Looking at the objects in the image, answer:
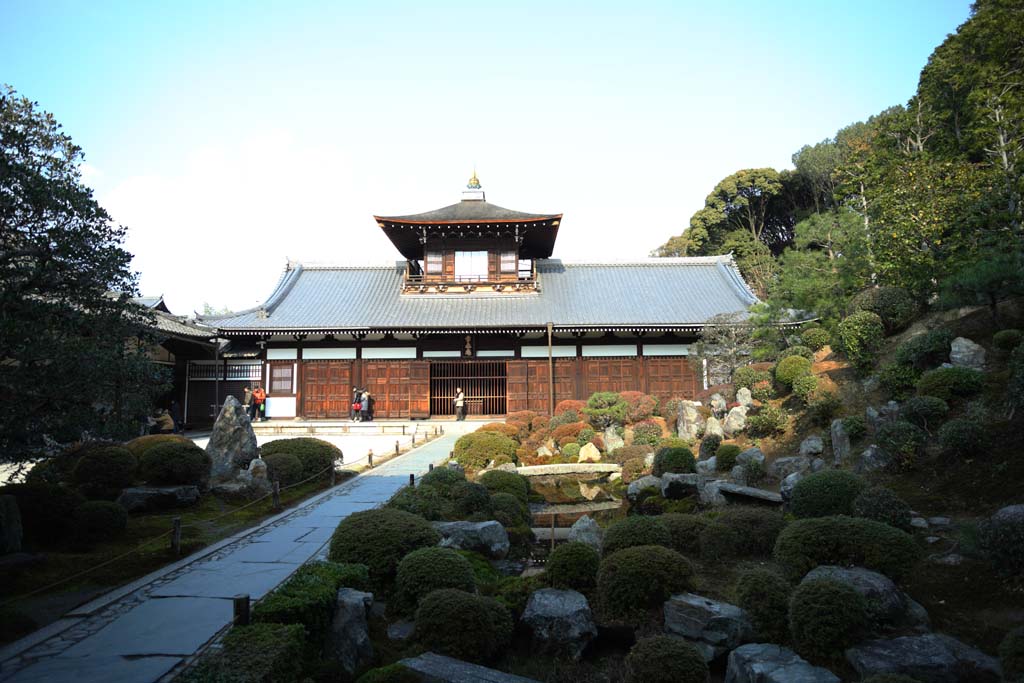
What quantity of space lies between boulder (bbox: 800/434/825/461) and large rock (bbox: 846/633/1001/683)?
6.79 metres

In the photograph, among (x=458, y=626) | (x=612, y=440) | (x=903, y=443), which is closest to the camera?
(x=458, y=626)

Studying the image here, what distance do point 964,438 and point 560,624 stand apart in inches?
251

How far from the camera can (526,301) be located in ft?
90.6

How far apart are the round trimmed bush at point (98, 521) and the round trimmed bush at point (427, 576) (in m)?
4.03

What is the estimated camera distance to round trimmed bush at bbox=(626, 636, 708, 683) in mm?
5074

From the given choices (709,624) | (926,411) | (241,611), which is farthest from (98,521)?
(926,411)

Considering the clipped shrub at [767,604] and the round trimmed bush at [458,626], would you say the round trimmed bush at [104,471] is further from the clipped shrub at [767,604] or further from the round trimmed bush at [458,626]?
the clipped shrub at [767,604]

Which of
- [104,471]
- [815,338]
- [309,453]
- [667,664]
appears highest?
[815,338]

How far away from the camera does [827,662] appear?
210 inches

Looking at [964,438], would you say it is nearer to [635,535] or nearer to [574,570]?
[635,535]

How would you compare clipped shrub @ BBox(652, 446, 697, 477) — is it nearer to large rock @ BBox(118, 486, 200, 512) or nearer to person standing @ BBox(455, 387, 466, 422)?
large rock @ BBox(118, 486, 200, 512)

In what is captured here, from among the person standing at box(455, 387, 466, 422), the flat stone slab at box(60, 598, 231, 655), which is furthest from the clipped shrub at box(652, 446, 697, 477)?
the person standing at box(455, 387, 466, 422)

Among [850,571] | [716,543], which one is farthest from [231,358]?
[850,571]

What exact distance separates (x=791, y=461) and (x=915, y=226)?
6798 mm
